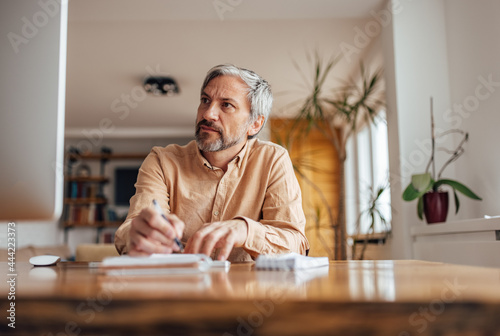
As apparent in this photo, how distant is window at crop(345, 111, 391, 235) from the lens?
20.0 ft

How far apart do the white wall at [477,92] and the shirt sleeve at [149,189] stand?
6.32ft

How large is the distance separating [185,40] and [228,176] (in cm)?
322

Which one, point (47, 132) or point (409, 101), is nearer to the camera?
point (47, 132)

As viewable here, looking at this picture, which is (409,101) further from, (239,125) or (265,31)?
(239,125)

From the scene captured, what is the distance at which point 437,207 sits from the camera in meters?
2.85

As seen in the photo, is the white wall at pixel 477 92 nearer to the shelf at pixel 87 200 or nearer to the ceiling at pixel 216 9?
the ceiling at pixel 216 9

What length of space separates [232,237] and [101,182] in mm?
7917

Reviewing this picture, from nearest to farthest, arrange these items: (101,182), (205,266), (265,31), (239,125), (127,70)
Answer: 1. (205,266)
2. (239,125)
3. (265,31)
4. (127,70)
5. (101,182)

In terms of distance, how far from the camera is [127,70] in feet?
17.8

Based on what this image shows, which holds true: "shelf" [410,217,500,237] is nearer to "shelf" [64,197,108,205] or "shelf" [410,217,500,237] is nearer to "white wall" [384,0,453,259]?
"white wall" [384,0,453,259]

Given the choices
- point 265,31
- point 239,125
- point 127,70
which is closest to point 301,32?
point 265,31

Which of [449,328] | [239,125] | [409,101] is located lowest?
[449,328]

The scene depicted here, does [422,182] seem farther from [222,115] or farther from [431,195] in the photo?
[222,115]

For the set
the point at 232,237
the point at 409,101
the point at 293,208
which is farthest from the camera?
the point at 409,101
